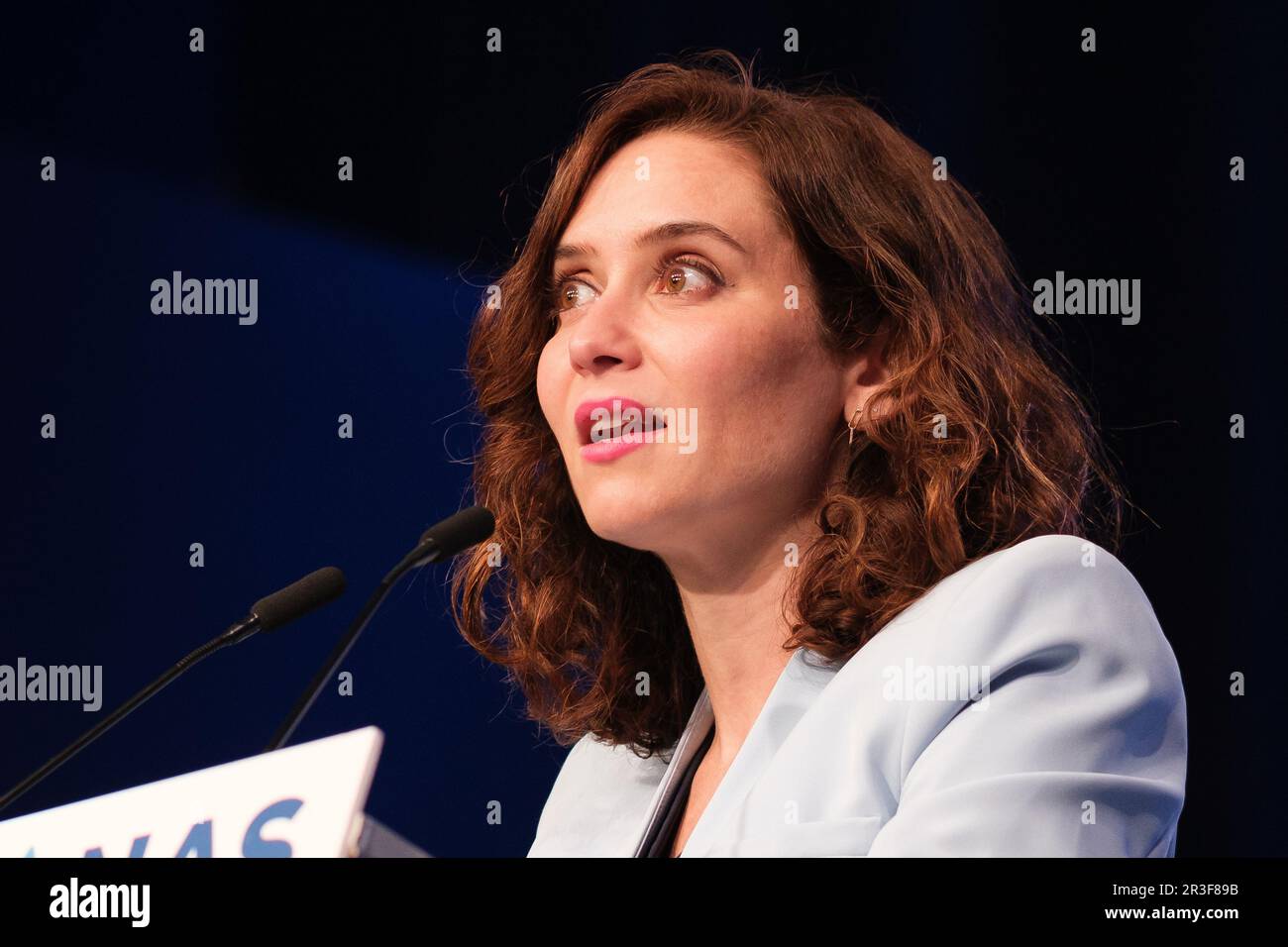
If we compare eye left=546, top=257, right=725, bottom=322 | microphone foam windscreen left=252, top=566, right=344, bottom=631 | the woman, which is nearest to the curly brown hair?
the woman

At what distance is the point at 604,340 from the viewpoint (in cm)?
159

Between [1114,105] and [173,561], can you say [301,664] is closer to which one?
[173,561]

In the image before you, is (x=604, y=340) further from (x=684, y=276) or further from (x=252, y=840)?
(x=252, y=840)

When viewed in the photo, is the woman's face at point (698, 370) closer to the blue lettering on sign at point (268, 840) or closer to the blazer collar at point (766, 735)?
the blazer collar at point (766, 735)

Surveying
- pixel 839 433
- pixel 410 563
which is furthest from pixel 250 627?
pixel 839 433

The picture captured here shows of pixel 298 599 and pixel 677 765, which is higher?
pixel 298 599

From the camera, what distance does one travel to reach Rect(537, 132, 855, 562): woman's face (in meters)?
1.56

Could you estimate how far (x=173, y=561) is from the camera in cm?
240

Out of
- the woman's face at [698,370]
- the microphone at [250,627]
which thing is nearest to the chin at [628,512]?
the woman's face at [698,370]

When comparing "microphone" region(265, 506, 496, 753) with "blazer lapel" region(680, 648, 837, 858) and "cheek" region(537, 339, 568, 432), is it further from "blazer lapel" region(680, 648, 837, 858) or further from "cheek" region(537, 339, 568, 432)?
"blazer lapel" region(680, 648, 837, 858)

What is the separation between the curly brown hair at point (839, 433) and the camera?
1.54m

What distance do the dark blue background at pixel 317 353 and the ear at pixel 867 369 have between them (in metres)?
0.67

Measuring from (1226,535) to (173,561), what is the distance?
74.3 inches

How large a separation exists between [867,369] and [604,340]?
35cm
